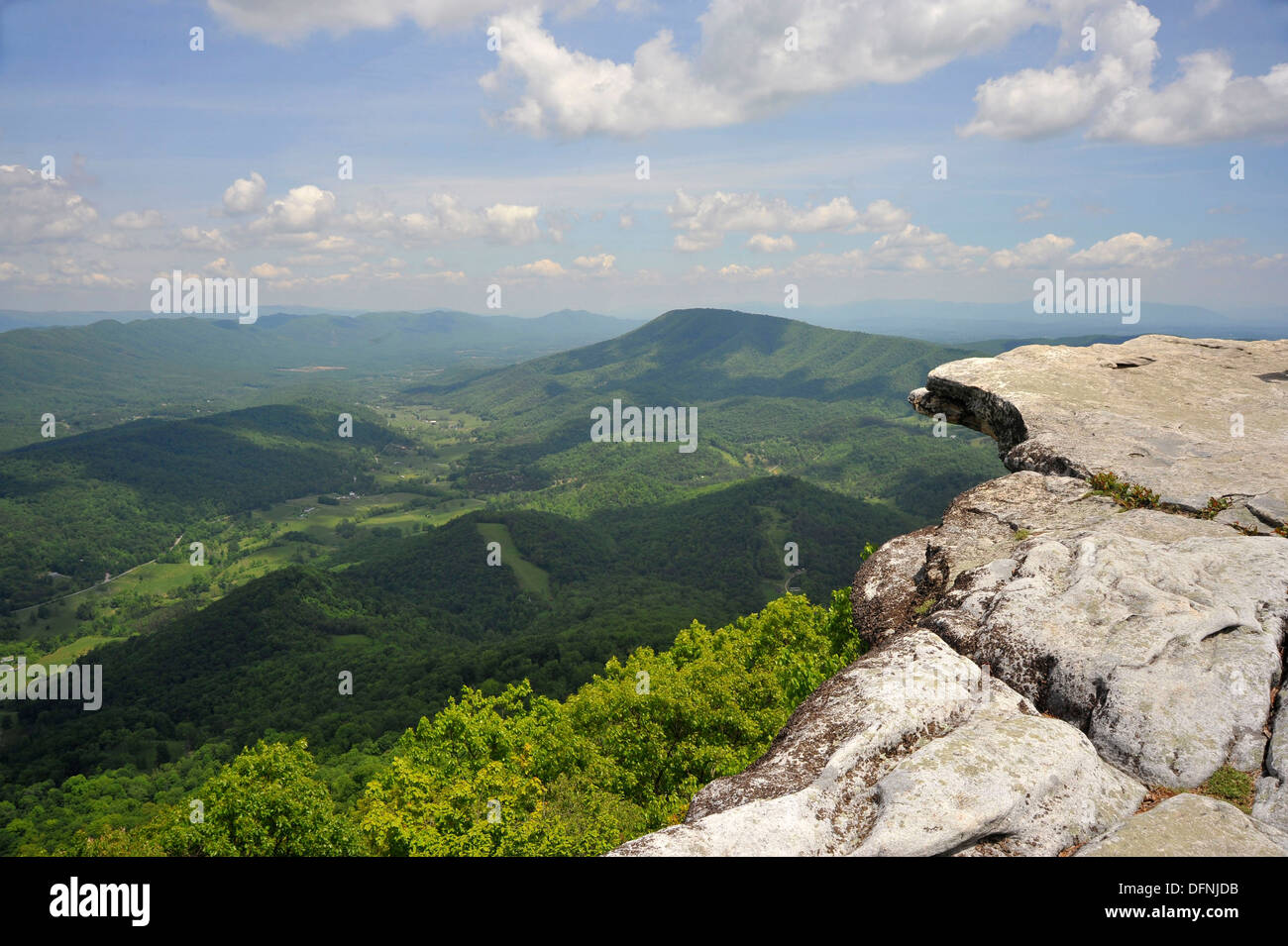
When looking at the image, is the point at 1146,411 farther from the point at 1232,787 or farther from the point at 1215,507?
the point at 1232,787

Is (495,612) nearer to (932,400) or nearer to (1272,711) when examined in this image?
(932,400)

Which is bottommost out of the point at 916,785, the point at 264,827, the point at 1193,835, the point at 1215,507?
the point at 264,827

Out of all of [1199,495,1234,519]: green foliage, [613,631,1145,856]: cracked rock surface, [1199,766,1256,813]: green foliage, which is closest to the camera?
[613,631,1145,856]: cracked rock surface

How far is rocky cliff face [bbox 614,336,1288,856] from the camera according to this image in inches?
297

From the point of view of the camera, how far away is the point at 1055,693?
9.55 metres

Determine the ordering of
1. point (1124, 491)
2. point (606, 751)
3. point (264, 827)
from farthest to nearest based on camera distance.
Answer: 1. point (606, 751)
2. point (264, 827)
3. point (1124, 491)

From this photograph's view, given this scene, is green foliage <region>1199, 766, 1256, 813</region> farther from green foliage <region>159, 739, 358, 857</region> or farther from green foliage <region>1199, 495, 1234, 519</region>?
green foliage <region>159, 739, 358, 857</region>

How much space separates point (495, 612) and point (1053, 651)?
191 meters

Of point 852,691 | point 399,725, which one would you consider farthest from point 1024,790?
point 399,725

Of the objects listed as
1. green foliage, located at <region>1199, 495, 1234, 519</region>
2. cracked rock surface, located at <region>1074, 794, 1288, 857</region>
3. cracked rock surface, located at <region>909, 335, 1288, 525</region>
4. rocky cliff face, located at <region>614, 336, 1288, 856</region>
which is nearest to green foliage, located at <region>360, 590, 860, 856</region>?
rocky cliff face, located at <region>614, 336, 1288, 856</region>

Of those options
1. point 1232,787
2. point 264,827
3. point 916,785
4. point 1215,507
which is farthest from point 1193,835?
point 264,827

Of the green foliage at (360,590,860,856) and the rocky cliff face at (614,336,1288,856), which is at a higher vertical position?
the rocky cliff face at (614,336,1288,856)

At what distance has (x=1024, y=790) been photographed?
771cm

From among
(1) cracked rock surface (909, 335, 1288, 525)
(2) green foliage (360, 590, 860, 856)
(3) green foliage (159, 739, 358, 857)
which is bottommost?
(3) green foliage (159, 739, 358, 857)
